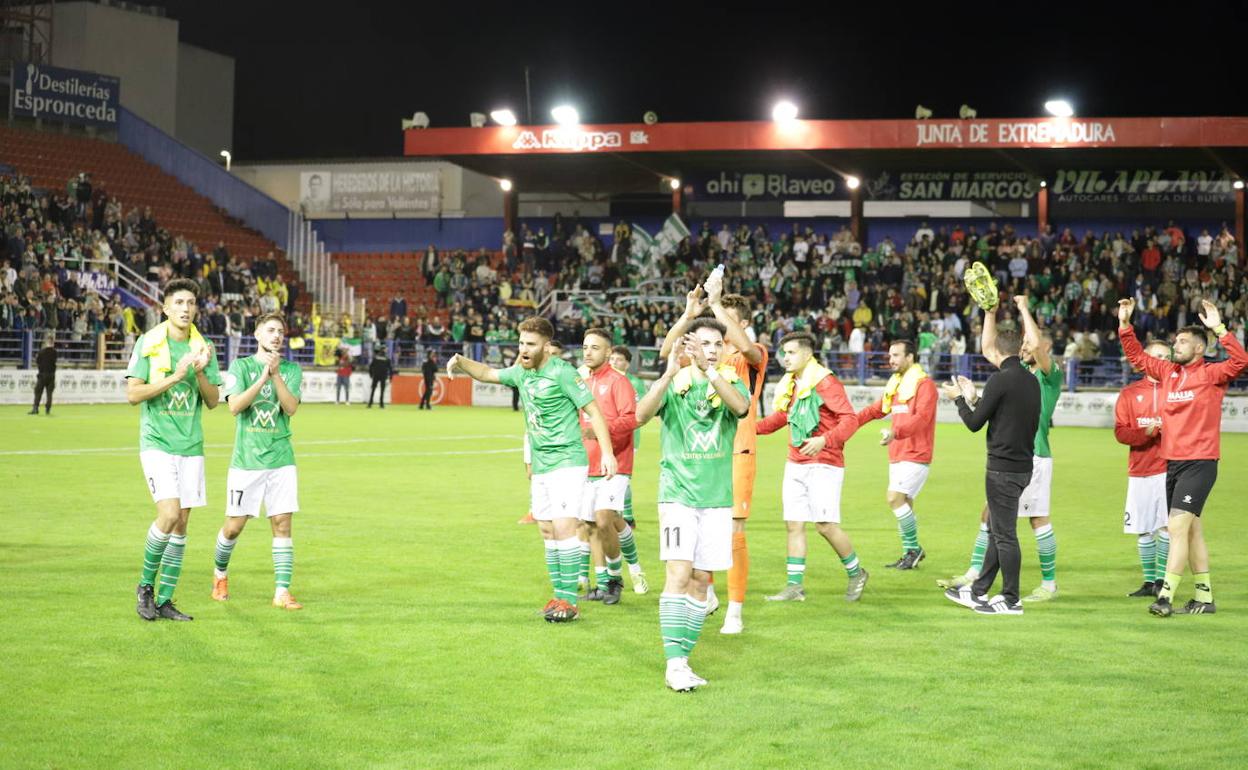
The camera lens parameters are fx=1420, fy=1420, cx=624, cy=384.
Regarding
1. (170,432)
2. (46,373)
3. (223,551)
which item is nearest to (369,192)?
(46,373)

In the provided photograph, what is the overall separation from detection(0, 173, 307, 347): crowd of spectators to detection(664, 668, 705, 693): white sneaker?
115 feet

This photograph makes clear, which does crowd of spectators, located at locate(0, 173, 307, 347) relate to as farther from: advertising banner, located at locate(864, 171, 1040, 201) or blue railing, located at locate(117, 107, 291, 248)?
advertising banner, located at locate(864, 171, 1040, 201)

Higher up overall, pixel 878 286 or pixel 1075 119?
pixel 1075 119

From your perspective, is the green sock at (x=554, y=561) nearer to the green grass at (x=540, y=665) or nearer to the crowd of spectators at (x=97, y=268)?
the green grass at (x=540, y=665)

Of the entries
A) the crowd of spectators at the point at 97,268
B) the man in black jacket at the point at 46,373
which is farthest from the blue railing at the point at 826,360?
the man in black jacket at the point at 46,373

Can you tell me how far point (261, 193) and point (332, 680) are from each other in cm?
5105

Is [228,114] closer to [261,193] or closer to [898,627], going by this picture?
[261,193]

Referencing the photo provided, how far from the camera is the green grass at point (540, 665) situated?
7.01m

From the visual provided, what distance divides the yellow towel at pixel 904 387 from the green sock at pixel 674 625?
5.76 m

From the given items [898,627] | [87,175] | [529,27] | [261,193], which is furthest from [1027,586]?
[529,27]

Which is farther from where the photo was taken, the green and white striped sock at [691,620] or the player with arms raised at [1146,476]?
the player with arms raised at [1146,476]

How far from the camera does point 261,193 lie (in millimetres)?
56812

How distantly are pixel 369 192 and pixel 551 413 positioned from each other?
50887mm

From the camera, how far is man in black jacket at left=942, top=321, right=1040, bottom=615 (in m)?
10.8
